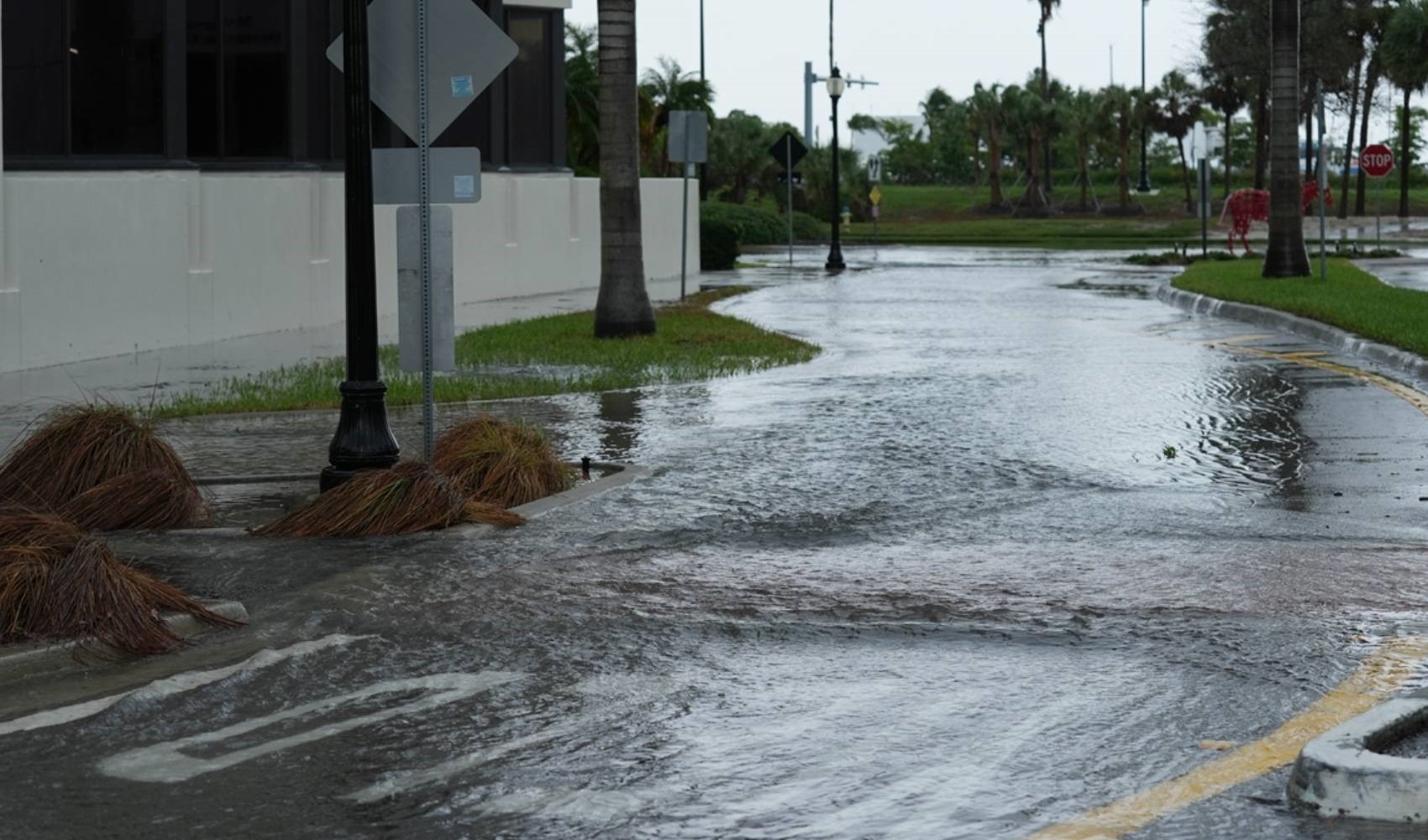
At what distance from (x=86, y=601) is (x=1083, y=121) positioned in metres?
96.5

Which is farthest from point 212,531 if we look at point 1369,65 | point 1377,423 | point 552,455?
point 1369,65

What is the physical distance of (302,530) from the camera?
34.3 ft

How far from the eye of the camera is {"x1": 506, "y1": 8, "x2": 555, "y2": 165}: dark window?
36.3 metres

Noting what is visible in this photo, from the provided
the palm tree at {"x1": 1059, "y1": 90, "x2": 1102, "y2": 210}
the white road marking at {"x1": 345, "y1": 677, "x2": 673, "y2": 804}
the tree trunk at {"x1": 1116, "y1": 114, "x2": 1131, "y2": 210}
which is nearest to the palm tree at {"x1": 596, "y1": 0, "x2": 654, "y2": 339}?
the white road marking at {"x1": 345, "y1": 677, "x2": 673, "y2": 804}

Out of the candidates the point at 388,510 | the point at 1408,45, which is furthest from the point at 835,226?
the point at 1408,45

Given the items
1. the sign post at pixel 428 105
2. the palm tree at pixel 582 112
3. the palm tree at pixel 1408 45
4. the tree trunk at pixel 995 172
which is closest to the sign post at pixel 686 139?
the sign post at pixel 428 105

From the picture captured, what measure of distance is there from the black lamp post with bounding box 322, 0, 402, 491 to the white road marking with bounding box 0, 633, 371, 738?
10.9 feet

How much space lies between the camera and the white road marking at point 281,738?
6195 mm

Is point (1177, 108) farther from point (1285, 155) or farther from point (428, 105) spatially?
point (428, 105)

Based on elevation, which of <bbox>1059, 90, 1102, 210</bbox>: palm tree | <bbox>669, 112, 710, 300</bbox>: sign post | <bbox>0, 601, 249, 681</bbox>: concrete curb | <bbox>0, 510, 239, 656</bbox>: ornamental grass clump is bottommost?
<bbox>0, 601, 249, 681</bbox>: concrete curb

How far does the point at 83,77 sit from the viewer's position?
22.4 metres

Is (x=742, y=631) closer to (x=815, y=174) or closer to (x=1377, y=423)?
(x=1377, y=423)

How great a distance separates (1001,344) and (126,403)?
9606 millimetres

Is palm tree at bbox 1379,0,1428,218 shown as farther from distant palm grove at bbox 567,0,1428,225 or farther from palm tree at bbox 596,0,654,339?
palm tree at bbox 596,0,654,339
